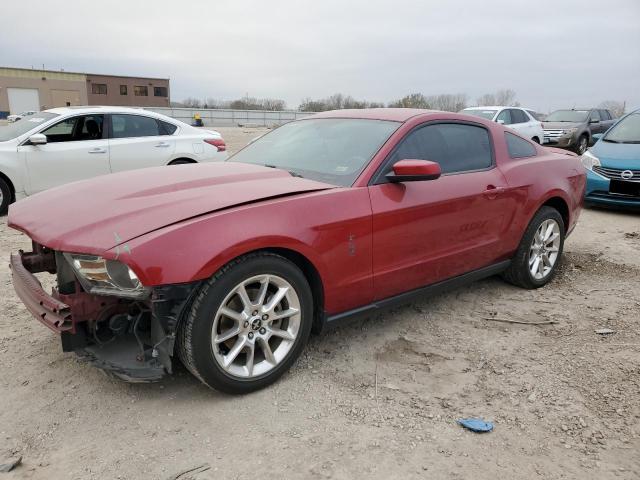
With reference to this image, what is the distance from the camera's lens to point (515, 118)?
1458cm

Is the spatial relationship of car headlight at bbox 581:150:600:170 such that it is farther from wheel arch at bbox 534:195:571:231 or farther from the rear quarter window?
the rear quarter window

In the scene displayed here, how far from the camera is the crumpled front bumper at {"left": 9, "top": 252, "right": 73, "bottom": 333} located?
8.45ft

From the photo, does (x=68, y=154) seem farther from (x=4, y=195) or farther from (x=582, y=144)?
(x=582, y=144)

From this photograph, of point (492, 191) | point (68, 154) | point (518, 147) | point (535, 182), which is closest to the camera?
point (492, 191)

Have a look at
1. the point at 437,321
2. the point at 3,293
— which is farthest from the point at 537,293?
the point at 3,293

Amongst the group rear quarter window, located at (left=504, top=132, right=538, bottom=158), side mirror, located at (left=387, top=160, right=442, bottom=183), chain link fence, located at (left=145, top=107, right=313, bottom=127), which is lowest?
side mirror, located at (left=387, top=160, right=442, bottom=183)

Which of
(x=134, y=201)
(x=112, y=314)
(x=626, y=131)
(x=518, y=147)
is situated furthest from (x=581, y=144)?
(x=112, y=314)

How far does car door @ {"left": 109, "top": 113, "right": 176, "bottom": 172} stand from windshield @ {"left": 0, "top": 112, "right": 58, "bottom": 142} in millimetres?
870

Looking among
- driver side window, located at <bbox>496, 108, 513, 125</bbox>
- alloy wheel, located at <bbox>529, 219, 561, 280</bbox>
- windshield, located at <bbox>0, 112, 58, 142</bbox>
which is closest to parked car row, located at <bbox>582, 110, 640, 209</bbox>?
alloy wheel, located at <bbox>529, 219, 561, 280</bbox>

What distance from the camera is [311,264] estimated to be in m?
2.97

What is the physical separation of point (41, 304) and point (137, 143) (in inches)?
211

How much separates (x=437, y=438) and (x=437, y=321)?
1449 mm

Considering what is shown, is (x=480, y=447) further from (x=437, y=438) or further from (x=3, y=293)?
(x=3, y=293)

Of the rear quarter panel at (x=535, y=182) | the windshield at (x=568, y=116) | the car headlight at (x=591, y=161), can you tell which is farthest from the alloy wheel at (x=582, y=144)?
the rear quarter panel at (x=535, y=182)
